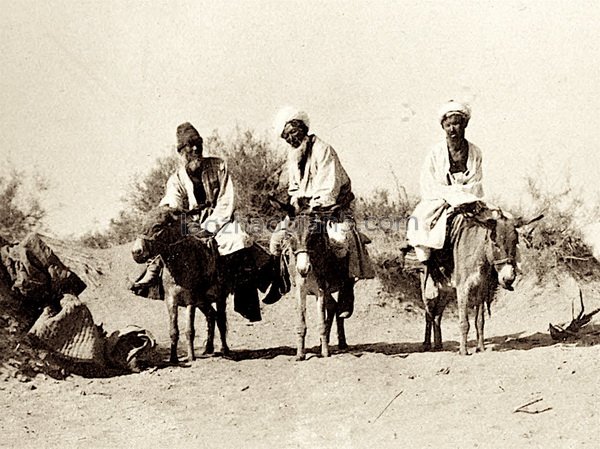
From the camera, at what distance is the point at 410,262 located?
1080 cm

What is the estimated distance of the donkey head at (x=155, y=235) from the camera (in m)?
Result: 9.36

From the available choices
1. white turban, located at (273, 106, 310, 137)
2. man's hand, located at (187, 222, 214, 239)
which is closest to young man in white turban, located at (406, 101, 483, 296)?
white turban, located at (273, 106, 310, 137)

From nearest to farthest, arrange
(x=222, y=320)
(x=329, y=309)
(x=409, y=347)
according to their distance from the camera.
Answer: (x=329, y=309)
(x=222, y=320)
(x=409, y=347)

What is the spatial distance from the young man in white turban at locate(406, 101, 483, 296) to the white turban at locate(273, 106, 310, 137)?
5.31ft

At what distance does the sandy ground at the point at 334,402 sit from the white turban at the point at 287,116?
2.83 metres

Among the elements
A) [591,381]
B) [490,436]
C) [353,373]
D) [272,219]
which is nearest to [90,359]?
[353,373]

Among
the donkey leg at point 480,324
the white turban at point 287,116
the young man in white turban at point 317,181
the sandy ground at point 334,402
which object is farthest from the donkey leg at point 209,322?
the donkey leg at point 480,324

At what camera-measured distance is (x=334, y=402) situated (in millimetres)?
8758

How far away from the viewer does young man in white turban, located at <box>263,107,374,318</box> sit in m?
10.4

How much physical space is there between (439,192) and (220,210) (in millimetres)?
2709

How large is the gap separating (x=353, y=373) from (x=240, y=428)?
1.79 m

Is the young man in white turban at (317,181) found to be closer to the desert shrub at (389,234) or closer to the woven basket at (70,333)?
Answer: the woven basket at (70,333)

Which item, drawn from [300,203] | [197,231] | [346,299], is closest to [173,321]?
[197,231]

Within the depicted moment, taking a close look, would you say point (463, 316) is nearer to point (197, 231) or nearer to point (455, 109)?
point (455, 109)
